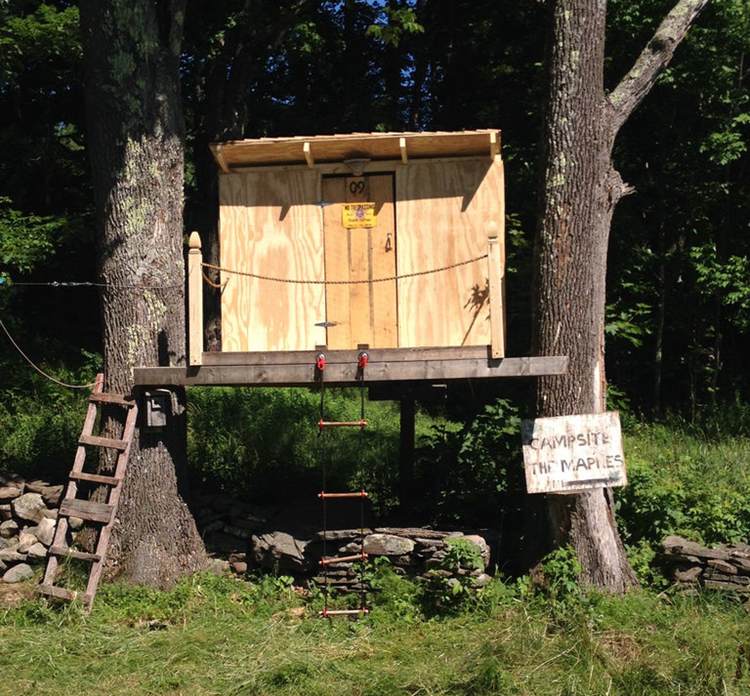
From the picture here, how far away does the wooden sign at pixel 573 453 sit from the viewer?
8.30m

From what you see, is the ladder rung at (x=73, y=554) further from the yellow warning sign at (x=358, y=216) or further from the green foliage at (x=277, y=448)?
Answer: the yellow warning sign at (x=358, y=216)

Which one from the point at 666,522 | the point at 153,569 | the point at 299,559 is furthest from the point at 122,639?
the point at 666,522

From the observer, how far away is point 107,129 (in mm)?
9453

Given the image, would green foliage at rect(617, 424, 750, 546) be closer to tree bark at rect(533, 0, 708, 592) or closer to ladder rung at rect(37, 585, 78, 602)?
tree bark at rect(533, 0, 708, 592)

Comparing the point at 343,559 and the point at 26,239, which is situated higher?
the point at 26,239

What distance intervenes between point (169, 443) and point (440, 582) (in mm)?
3115

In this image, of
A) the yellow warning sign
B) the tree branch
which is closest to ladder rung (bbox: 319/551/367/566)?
the yellow warning sign

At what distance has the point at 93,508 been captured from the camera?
889cm

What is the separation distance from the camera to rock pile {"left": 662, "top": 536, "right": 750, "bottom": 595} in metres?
8.52

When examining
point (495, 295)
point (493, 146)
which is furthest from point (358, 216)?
point (495, 295)

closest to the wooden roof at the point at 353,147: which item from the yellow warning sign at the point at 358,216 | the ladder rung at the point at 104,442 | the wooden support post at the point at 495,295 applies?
the yellow warning sign at the point at 358,216

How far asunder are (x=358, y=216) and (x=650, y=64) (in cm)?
336

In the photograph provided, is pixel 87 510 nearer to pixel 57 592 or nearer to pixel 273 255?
pixel 57 592

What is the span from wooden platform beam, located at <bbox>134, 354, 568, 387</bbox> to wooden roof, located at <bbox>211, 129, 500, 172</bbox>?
1.99m
